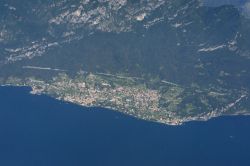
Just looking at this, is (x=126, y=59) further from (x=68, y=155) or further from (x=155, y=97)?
(x=68, y=155)

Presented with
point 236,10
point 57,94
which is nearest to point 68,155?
point 57,94

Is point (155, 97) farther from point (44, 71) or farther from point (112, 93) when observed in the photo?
point (44, 71)

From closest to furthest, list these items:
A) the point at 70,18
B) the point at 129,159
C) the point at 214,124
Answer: the point at 129,159, the point at 214,124, the point at 70,18

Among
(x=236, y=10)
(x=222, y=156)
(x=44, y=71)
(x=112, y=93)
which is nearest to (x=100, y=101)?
(x=112, y=93)

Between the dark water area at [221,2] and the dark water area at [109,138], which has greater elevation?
the dark water area at [221,2]

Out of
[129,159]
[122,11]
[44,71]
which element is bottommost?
[129,159]

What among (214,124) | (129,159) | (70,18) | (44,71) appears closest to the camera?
(129,159)

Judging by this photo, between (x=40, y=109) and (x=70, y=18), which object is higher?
(x=70, y=18)

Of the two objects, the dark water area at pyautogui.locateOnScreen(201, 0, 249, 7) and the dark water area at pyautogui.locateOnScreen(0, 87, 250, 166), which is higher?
the dark water area at pyautogui.locateOnScreen(201, 0, 249, 7)

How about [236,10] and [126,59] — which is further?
[236,10]
